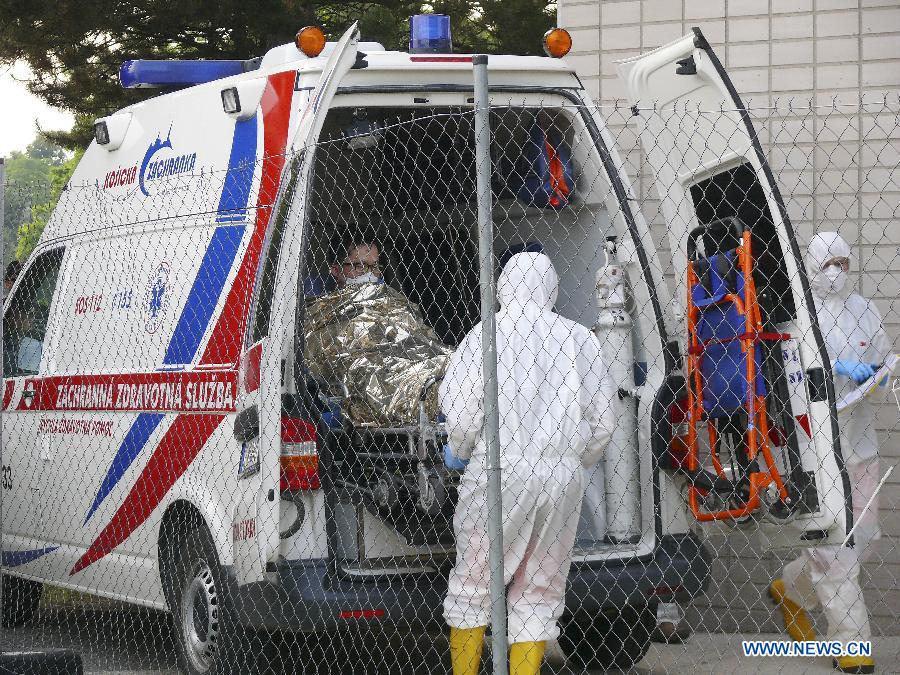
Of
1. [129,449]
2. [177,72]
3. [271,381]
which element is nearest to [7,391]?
[129,449]

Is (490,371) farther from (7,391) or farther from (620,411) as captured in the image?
(7,391)

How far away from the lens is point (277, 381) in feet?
16.3

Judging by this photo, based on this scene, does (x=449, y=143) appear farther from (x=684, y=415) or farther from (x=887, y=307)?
(x=887, y=307)

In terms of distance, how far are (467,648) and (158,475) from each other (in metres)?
1.49

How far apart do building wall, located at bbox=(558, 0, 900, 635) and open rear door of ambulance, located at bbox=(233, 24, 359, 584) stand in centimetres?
222

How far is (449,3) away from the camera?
470 inches

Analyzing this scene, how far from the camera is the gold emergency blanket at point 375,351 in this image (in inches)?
220

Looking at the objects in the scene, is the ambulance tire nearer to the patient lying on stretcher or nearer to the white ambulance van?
the white ambulance van

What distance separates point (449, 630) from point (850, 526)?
5.07 ft

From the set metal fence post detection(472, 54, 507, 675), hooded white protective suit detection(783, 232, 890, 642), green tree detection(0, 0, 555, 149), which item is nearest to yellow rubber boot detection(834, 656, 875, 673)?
hooded white protective suit detection(783, 232, 890, 642)

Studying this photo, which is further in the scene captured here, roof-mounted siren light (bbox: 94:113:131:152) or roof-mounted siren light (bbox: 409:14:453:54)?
roof-mounted siren light (bbox: 94:113:131:152)

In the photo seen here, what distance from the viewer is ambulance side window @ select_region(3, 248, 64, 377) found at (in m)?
6.79

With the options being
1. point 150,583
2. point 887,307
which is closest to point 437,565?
point 150,583

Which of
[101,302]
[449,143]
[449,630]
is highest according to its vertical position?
[449,143]
